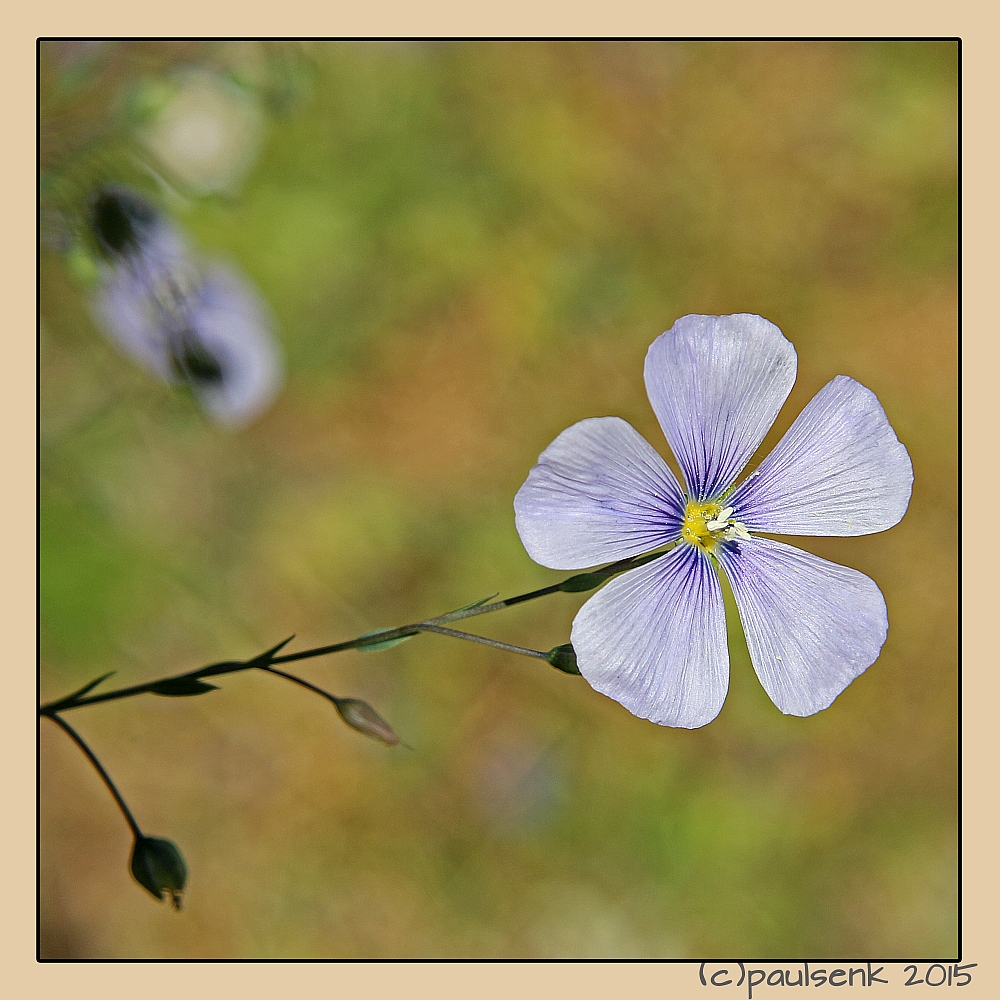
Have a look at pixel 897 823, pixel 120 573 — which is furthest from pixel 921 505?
pixel 120 573

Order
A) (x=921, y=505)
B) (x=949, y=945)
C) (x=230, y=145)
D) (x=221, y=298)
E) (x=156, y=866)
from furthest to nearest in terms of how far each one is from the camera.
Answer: (x=921, y=505), (x=949, y=945), (x=230, y=145), (x=221, y=298), (x=156, y=866)

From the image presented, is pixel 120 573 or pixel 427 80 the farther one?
pixel 427 80

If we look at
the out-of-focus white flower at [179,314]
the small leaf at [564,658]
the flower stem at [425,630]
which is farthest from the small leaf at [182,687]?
the out-of-focus white flower at [179,314]

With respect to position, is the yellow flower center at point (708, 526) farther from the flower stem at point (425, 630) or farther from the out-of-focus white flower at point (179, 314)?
the out-of-focus white flower at point (179, 314)

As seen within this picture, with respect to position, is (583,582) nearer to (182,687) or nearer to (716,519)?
(716,519)

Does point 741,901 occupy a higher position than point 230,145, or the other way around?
point 230,145

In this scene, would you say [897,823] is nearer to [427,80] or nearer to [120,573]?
[120,573]

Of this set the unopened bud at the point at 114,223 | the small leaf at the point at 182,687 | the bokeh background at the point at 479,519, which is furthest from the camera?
the bokeh background at the point at 479,519

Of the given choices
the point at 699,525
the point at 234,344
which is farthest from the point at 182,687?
the point at 234,344
